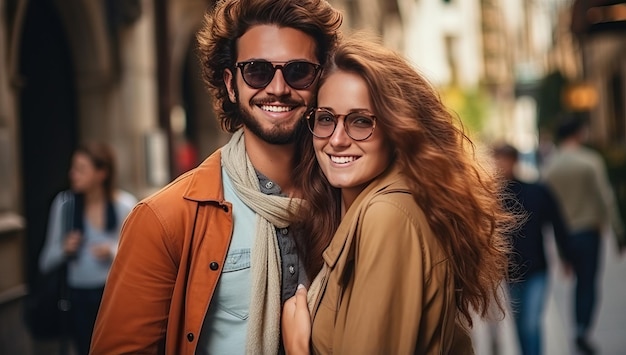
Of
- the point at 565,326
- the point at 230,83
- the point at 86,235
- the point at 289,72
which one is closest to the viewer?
the point at 289,72

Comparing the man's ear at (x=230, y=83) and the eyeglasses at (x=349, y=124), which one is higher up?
the man's ear at (x=230, y=83)

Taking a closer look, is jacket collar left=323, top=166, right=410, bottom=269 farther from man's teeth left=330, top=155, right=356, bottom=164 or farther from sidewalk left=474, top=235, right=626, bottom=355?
sidewalk left=474, top=235, right=626, bottom=355

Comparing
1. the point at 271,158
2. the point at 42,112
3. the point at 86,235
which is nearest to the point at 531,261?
the point at 86,235

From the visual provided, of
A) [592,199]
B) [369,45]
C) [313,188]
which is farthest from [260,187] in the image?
[592,199]

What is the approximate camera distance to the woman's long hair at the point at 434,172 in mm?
2658

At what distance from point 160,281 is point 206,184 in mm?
349

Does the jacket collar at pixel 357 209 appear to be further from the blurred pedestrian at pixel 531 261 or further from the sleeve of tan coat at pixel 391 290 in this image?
the blurred pedestrian at pixel 531 261

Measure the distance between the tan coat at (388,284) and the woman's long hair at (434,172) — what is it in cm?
6

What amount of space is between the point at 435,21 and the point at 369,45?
3275 inches

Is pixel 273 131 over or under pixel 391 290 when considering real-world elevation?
over

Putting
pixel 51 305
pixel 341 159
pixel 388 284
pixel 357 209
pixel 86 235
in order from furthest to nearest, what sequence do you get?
pixel 86 235 < pixel 51 305 < pixel 341 159 < pixel 357 209 < pixel 388 284

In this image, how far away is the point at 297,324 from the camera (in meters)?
2.76


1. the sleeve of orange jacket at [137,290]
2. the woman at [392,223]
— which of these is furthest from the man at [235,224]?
the woman at [392,223]

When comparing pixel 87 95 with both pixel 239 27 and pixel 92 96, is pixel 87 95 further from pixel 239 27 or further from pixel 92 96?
pixel 239 27
